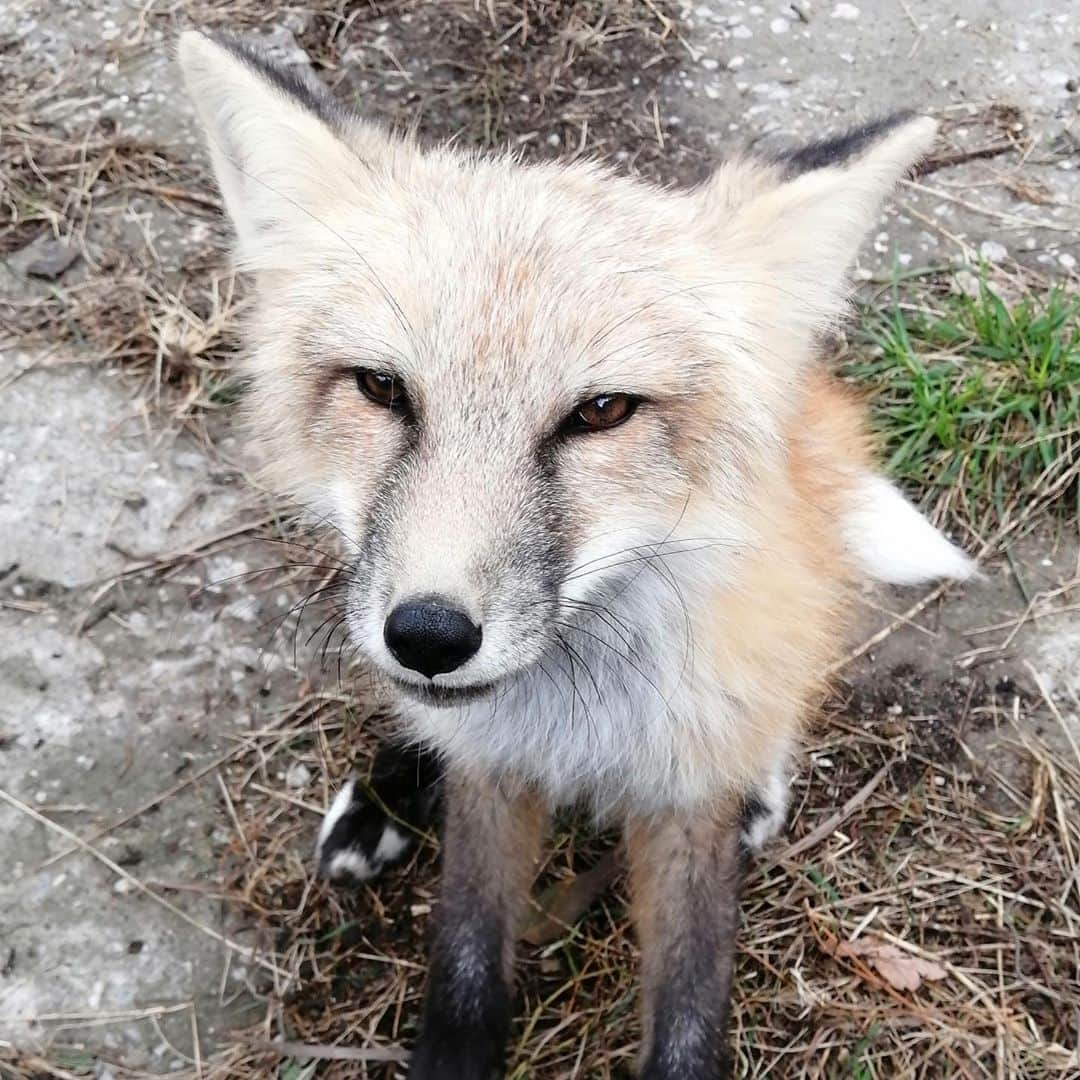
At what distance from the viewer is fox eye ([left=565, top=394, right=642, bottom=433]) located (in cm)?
157

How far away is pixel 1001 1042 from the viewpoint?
226cm

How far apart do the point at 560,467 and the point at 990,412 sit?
176 centimetres

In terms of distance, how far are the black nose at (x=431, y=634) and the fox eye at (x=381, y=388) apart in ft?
1.18

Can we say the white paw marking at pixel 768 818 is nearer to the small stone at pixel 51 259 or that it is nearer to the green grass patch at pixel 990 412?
the green grass patch at pixel 990 412

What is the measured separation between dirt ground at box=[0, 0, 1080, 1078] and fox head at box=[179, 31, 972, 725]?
42.0 inches

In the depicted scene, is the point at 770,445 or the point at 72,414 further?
the point at 72,414

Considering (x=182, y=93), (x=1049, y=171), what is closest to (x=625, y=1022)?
(x=1049, y=171)

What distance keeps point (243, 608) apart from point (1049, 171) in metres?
2.72

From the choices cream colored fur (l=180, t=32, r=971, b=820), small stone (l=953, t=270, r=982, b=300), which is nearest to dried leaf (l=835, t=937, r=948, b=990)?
cream colored fur (l=180, t=32, r=971, b=820)

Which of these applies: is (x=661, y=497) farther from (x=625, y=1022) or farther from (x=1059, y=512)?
(x=1059, y=512)

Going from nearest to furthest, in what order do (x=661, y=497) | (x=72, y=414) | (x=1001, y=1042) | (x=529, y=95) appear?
(x=661, y=497) → (x=1001, y=1042) → (x=72, y=414) → (x=529, y=95)

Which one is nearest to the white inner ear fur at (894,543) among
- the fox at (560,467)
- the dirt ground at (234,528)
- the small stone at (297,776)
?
the dirt ground at (234,528)

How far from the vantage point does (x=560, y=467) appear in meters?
1.58

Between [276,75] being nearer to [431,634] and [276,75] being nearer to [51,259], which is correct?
[431,634]
